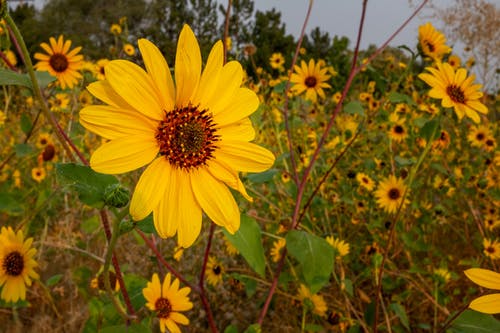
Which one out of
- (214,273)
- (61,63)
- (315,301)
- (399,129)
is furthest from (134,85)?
(399,129)

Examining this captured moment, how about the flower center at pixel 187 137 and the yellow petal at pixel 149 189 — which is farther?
the flower center at pixel 187 137

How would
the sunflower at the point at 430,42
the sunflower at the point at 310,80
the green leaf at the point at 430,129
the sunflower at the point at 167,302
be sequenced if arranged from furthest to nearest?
the sunflower at the point at 310,80
the sunflower at the point at 430,42
the green leaf at the point at 430,129
the sunflower at the point at 167,302

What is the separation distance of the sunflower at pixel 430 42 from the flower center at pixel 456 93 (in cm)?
30

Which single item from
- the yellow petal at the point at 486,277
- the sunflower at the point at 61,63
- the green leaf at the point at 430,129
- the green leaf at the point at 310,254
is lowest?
the yellow petal at the point at 486,277

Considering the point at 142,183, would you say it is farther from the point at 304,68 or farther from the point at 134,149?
the point at 304,68

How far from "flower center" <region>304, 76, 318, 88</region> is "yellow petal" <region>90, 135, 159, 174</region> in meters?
1.75

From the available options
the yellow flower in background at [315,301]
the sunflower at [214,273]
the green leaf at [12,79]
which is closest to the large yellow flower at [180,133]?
the green leaf at [12,79]

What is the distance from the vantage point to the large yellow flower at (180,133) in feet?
2.10

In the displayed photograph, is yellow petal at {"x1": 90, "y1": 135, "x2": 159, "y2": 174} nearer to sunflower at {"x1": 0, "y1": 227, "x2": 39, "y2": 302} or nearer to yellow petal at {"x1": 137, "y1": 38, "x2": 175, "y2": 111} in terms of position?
yellow petal at {"x1": 137, "y1": 38, "x2": 175, "y2": 111}

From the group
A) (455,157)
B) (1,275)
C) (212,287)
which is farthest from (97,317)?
(455,157)

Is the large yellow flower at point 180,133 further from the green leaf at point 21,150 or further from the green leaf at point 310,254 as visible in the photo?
the green leaf at point 21,150

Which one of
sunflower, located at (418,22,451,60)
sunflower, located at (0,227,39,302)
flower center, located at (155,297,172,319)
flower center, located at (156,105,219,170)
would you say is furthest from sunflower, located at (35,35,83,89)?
sunflower, located at (418,22,451,60)

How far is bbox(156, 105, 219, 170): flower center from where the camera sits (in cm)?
76

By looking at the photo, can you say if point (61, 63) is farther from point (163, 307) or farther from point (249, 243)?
point (249, 243)
